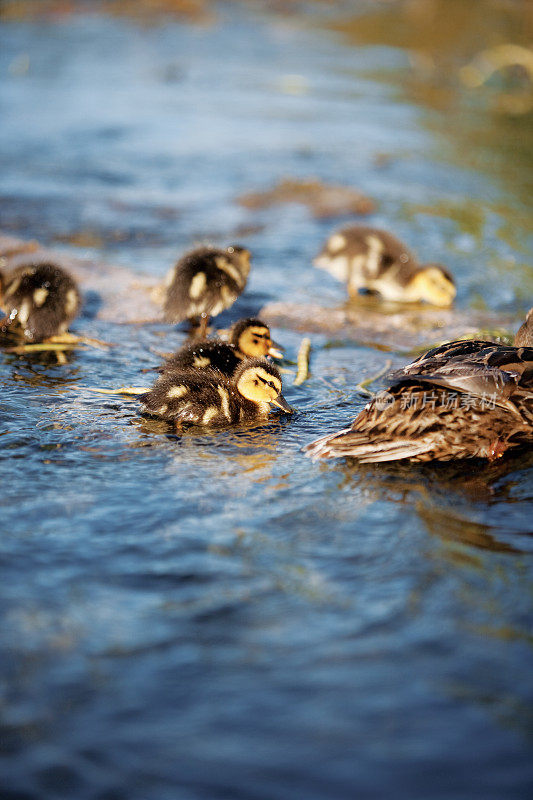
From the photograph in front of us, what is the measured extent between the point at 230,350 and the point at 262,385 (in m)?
0.44

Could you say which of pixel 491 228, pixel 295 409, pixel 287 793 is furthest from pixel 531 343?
pixel 491 228

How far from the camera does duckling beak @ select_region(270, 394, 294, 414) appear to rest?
3.33m

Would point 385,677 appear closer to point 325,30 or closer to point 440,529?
point 440,529

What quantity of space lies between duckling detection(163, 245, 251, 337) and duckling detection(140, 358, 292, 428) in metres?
1.02

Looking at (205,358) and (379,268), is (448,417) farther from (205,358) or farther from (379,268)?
(379,268)

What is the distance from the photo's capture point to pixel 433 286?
17.2 ft

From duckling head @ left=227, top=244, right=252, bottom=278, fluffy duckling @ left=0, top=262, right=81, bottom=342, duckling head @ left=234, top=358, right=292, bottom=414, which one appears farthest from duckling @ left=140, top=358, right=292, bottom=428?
duckling head @ left=227, top=244, right=252, bottom=278

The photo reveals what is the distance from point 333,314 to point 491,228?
254 cm

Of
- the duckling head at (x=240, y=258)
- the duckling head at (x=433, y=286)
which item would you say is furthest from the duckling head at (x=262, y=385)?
the duckling head at (x=433, y=286)

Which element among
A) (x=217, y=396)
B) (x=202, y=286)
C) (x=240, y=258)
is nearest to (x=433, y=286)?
(x=240, y=258)

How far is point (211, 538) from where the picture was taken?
2.39m

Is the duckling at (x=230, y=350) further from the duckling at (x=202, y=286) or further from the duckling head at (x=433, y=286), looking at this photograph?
the duckling head at (x=433, y=286)

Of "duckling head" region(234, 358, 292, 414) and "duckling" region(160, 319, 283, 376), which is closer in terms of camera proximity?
"duckling head" region(234, 358, 292, 414)

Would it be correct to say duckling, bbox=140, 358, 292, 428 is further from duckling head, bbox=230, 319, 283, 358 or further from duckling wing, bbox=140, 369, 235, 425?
duckling head, bbox=230, 319, 283, 358
